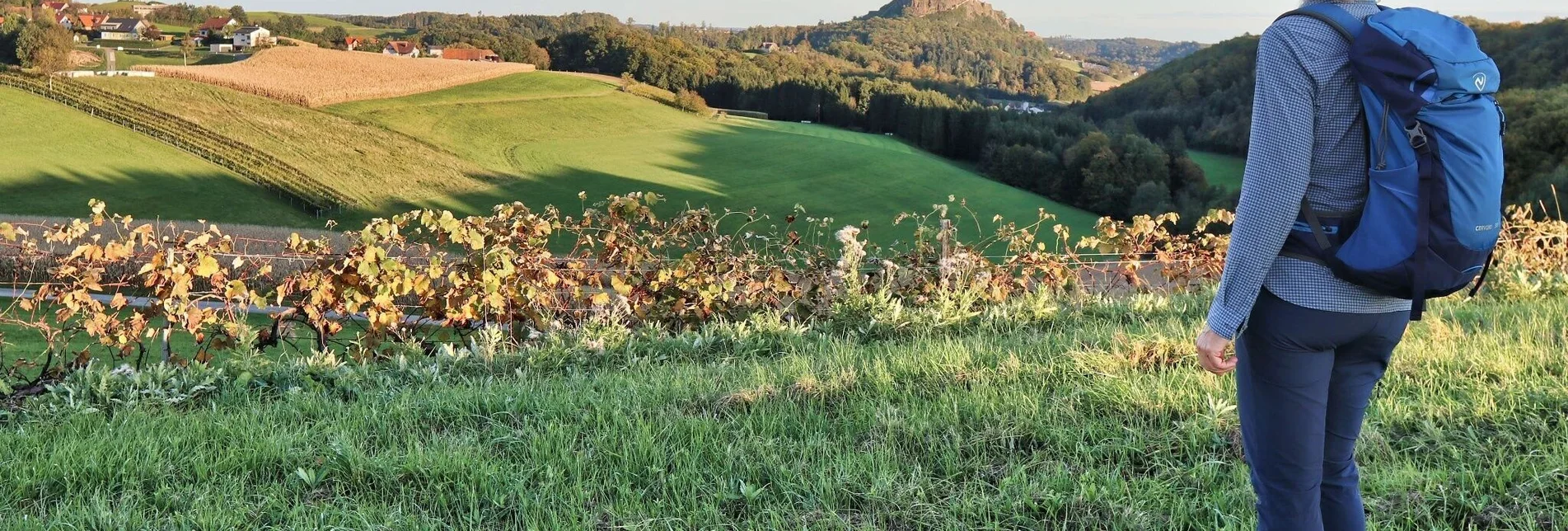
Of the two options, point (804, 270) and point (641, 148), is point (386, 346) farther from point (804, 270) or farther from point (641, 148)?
point (641, 148)

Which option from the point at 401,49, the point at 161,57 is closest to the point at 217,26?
the point at 161,57

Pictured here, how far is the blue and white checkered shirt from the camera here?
1528 mm

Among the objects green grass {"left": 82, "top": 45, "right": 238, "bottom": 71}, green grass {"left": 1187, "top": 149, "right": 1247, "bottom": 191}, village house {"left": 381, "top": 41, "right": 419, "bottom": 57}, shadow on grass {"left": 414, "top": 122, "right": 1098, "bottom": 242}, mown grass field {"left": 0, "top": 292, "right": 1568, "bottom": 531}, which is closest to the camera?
mown grass field {"left": 0, "top": 292, "right": 1568, "bottom": 531}

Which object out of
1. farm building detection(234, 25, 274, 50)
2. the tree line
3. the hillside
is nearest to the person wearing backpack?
farm building detection(234, 25, 274, 50)

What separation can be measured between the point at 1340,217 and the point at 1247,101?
74.4 m

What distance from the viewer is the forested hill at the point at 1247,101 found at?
3359 centimetres

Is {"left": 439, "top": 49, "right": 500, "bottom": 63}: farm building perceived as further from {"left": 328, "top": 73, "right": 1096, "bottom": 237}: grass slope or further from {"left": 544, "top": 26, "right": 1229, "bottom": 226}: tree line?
{"left": 544, "top": 26, "right": 1229, "bottom": 226}: tree line

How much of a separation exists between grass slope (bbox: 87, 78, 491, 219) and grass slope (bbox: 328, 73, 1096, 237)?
4.67ft

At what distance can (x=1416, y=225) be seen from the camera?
1426 millimetres

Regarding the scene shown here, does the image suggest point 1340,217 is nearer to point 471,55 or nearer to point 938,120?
point 471,55

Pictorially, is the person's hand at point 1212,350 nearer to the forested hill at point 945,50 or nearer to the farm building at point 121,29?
the farm building at point 121,29

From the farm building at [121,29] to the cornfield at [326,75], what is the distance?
147 inches

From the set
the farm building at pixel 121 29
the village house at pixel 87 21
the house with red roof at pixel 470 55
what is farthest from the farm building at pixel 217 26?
the house with red roof at pixel 470 55

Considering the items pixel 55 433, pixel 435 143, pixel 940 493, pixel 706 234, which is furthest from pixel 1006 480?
pixel 435 143
